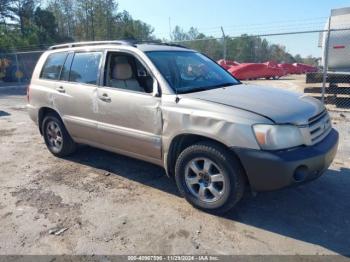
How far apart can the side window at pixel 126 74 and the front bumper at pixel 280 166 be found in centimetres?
150

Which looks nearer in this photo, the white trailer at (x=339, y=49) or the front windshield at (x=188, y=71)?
the front windshield at (x=188, y=71)

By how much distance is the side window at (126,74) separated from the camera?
13.4 ft

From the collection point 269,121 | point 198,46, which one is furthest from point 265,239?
point 198,46

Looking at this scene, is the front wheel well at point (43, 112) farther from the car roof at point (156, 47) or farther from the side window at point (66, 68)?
the car roof at point (156, 47)

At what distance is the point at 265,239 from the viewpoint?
10.4 ft

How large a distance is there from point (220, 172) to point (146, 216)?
3.17 ft

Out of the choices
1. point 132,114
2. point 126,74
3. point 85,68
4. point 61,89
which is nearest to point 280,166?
point 132,114

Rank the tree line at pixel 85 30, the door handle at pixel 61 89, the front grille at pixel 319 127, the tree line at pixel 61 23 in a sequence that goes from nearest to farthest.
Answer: the front grille at pixel 319 127 → the door handle at pixel 61 89 → the tree line at pixel 85 30 → the tree line at pixel 61 23

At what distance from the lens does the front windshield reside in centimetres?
402

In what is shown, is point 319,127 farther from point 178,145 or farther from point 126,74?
point 126,74

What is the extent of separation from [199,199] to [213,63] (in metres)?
2.23

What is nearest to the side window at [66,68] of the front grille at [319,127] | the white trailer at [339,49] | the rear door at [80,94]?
the rear door at [80,94]

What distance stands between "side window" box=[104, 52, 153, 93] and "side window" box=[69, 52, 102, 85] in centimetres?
23

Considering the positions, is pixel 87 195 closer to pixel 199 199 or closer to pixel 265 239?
pixel 199 199
